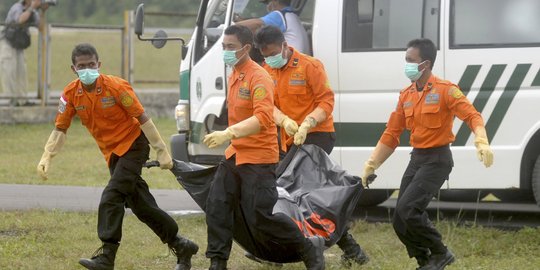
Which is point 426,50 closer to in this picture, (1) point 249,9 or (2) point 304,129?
(2) point 304,129

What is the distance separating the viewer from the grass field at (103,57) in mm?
22234

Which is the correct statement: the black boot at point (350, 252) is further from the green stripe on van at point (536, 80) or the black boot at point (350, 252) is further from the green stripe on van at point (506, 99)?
the green stripe on van at point (536, 80)

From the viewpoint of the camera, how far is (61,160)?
1681 cm

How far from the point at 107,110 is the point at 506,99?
3.81 metres

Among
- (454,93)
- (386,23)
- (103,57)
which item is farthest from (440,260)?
(103,57)

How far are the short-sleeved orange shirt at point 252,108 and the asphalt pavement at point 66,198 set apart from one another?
3.98 m

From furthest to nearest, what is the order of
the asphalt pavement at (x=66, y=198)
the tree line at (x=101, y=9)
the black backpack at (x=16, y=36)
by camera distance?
the tree line at (x=101, y=9) → the black backpack at (x=16, y=36) → the asphalt pavement at (x=66, y=198)

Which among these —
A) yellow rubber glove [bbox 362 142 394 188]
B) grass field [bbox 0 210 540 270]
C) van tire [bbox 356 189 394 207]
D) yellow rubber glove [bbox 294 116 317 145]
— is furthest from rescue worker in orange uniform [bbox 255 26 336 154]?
van tire [bbox 356 189 394 207]

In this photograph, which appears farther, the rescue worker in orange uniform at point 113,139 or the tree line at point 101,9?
the tree line at point 101,9

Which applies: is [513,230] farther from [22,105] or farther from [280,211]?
[22,105]

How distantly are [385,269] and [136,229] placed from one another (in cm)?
276

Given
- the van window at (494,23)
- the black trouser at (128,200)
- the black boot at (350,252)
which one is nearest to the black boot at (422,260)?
the black boot at (350,252)

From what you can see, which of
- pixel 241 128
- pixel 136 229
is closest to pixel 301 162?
pixel 241 128

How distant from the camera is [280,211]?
8578mm
